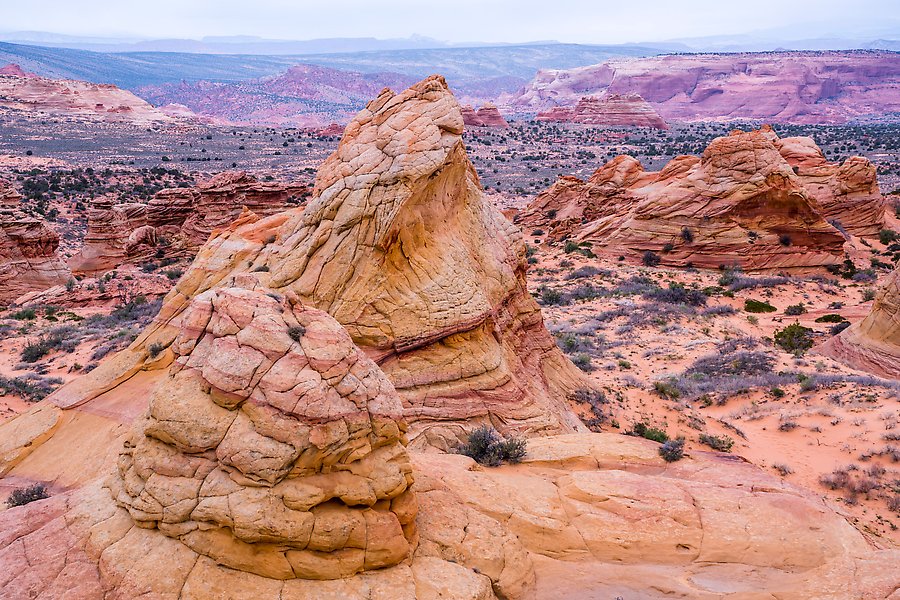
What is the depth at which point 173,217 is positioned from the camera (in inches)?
1574

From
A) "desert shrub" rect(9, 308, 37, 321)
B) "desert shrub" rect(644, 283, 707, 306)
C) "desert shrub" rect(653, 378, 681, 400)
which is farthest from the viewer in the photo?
"desert shrub" rect(644, 283, 707, 306)

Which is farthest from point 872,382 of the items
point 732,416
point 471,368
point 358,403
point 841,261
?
point 841,261

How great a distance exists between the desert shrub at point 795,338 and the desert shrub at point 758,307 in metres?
3.26

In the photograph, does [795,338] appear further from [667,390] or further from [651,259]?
[651,259]

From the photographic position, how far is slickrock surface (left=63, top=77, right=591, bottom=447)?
452 inches

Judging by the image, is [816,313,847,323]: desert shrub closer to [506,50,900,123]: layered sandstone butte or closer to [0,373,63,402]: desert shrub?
[0,373,63,402]: desert shrub

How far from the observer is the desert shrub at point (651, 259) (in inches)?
1526

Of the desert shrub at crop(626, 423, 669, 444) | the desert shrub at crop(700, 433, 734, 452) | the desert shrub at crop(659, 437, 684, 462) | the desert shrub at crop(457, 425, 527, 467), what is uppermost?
the desert shrub at crop(457, 425, 527, 467)

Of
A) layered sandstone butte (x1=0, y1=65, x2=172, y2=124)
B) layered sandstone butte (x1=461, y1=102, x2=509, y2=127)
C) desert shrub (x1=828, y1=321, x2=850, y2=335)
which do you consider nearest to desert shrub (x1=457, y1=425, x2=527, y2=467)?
desert shrub (x1=828, y1=321, x2=850, y2=335)

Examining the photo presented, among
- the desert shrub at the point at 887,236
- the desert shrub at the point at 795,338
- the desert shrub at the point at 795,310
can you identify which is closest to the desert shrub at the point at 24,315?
the desert shrub at the point at 795,338

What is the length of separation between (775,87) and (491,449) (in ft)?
603

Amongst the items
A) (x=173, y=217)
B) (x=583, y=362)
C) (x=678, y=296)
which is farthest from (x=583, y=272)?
(x=173, y=217)

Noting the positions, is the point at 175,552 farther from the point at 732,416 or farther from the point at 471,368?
the point at 732,416

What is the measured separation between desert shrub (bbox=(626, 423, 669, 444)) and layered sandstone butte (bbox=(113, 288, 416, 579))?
9516 millimetres
